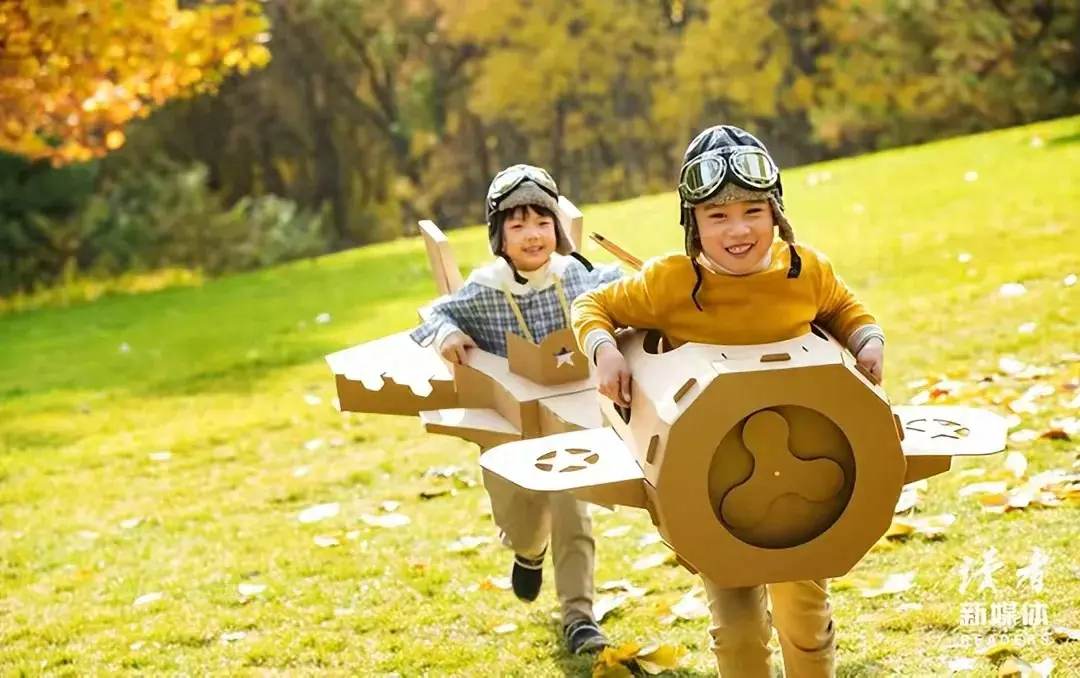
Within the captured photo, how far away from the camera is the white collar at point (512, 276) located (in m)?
3.54

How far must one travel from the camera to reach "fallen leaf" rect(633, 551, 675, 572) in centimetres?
421

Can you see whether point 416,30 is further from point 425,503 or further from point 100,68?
point 425,503

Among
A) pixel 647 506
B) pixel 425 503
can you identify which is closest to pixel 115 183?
pixel 425 503

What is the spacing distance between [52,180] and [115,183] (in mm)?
1571

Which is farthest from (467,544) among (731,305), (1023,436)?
(731,305)

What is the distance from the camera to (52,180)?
14.0 meters

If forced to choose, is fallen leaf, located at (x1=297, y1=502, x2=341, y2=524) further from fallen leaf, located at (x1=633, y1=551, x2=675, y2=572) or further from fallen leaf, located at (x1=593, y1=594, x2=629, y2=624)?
fallen leaf, located at (x1=593, y1=594, x2=629, y2=624)

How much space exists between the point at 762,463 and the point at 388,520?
3.12 meters

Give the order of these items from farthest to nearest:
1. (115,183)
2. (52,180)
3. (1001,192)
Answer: (115,183)
(52,180)
(1001,192)

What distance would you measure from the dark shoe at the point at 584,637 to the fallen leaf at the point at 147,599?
1.62 metres

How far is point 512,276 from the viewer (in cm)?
356

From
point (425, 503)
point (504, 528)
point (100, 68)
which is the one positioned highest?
point (100, 68)

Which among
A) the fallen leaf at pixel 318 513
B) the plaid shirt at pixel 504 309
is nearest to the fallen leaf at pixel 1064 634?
the plaid shirt at pixel 504 309

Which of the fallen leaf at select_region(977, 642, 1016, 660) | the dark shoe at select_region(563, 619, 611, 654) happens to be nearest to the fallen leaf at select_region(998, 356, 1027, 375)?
the fallen leaf at select_region(977, 642, 1016, 660)
